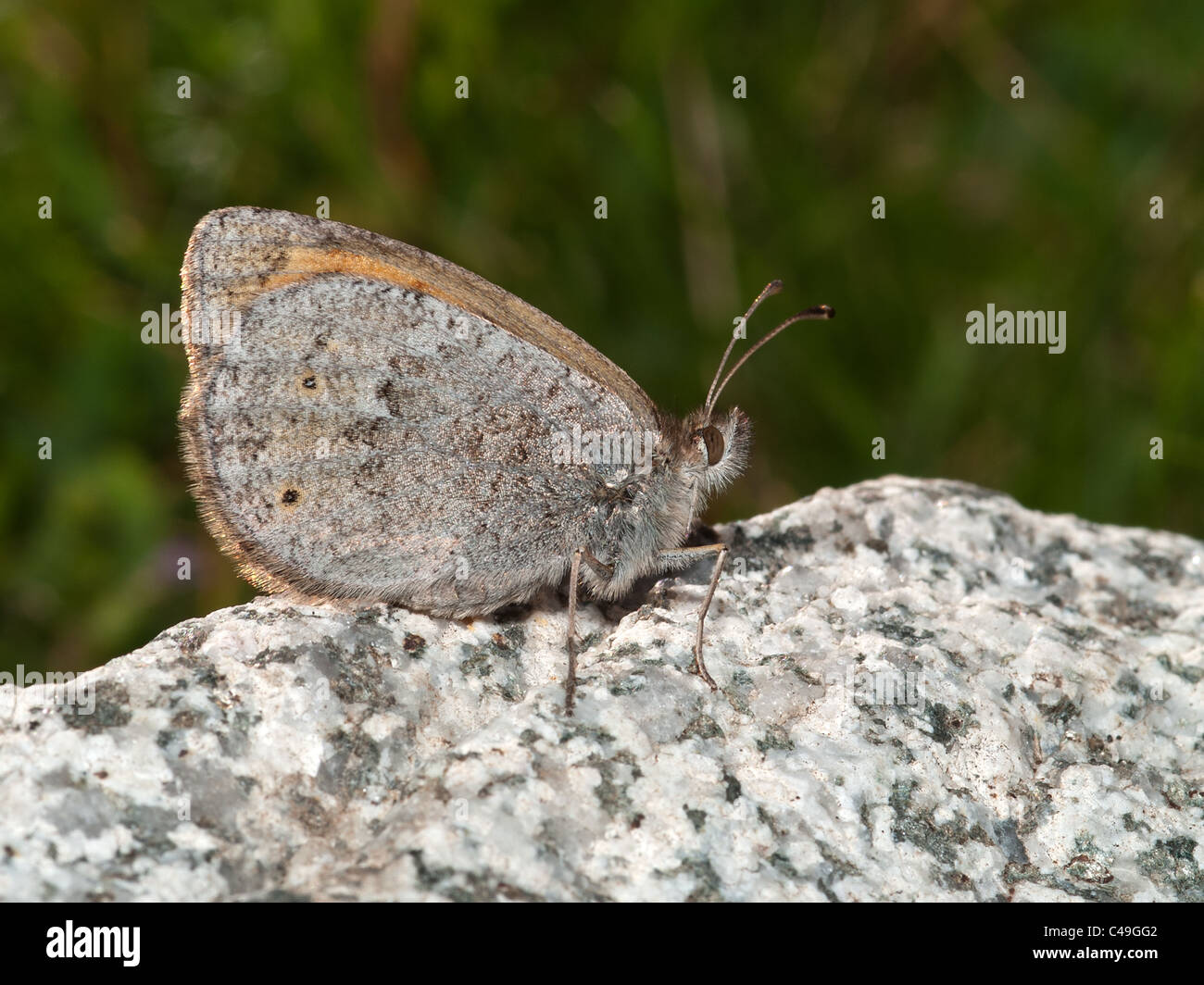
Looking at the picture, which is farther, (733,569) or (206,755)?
(733,569)

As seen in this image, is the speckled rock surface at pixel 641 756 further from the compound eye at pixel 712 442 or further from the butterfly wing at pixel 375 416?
the compound eye at pixel 712 442

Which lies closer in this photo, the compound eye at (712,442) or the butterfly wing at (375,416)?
the butterfly wing at (375,416)

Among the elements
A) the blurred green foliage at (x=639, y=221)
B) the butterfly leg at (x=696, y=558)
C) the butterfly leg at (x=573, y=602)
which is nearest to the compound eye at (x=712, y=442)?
the butterfly leg at (x=696, y=558)

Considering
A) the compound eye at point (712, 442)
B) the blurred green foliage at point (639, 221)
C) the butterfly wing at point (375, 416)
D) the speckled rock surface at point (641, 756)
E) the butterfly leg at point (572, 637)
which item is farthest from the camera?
the blurred green foliage at point (639, 221)

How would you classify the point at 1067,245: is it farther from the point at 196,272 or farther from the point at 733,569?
the point at 196,272

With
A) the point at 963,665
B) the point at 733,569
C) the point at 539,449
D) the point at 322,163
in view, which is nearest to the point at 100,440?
the point at 322,163

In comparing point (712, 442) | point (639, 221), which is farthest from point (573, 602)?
point (639, 221)
